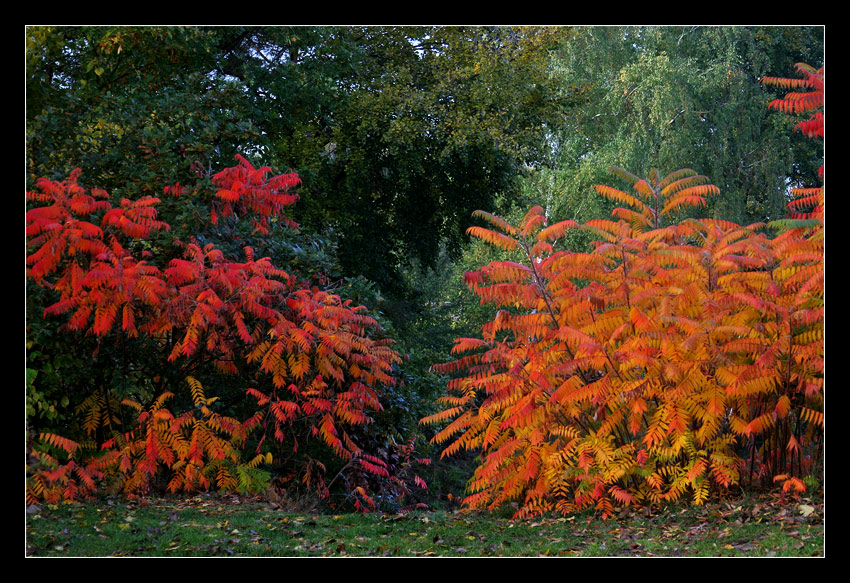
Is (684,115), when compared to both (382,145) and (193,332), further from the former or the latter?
(193,332)

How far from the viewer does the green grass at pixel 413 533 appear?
17.5 feet

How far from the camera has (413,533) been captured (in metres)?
5.95

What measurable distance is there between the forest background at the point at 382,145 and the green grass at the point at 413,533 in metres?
0.86

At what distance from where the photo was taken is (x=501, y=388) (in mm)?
6570

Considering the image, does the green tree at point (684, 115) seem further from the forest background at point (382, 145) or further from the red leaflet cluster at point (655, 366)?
the red leaflet cluster at point (655, 366)

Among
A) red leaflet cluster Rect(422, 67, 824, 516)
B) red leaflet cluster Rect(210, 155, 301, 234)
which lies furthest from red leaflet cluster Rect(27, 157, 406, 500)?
red leaflet cluster Rect(422, 67, 824, 516)

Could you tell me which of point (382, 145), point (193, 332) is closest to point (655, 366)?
point (193, 332)

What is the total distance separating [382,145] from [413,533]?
821 centimetres

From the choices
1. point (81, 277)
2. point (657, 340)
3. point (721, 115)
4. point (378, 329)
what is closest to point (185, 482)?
point (81, 277)

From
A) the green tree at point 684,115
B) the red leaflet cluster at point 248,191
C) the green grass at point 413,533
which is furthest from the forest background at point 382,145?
the green grass at point 413,533

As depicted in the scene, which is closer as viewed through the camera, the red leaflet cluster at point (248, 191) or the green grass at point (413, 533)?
the green grass at point (413, 533)

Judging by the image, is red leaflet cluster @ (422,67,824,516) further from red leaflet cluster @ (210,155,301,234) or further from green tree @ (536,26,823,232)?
green tree @ (536,26,823,232)
